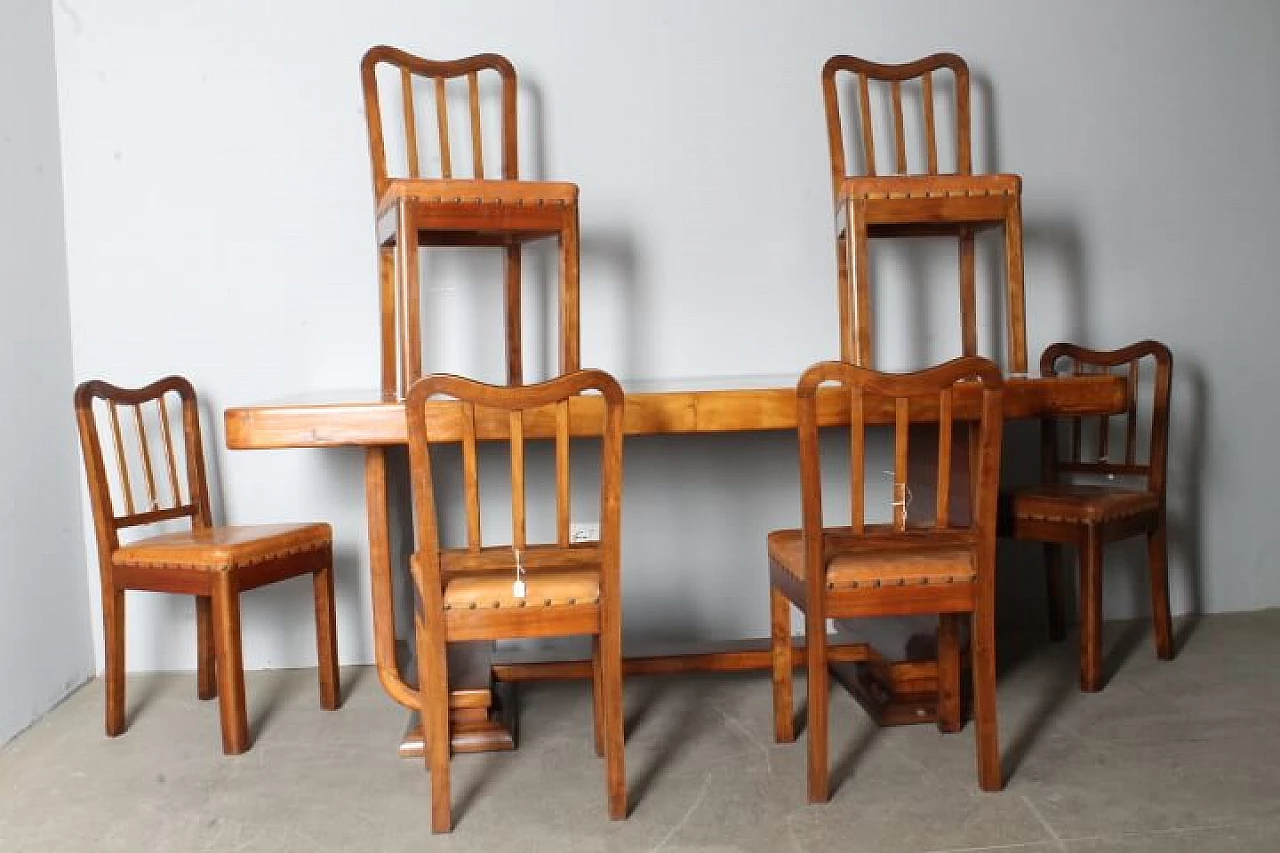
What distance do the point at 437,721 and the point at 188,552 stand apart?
2.68ft

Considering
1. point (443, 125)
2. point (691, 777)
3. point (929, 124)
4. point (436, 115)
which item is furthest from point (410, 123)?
point (691, 777)

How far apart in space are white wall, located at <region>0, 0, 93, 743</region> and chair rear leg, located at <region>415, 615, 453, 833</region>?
122 centimetres

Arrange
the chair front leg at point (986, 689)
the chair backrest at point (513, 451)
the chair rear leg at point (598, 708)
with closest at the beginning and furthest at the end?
the chair backrest at point (513, 451), the chair front leg at point (986, 689), the chair rear leg at point (598, 708)

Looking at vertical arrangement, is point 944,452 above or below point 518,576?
above

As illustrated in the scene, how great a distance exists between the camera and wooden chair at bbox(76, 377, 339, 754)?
2.27 m

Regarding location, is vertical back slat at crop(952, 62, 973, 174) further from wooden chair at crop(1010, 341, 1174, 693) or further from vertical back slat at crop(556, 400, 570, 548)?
vertical back slat at crop(556, 400, 570, 548)

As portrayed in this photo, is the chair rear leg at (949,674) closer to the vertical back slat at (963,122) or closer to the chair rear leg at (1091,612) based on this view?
the chair rear leg at (1091,612)

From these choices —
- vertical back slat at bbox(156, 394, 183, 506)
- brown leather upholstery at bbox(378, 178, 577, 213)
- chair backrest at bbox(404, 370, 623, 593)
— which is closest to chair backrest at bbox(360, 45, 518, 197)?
brown leather upholstery at bbox(378, 178, 577, 213)

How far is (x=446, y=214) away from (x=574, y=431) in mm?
640

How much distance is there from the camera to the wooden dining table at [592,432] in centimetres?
201

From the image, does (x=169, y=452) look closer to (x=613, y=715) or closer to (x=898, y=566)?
(x=613, y=715)

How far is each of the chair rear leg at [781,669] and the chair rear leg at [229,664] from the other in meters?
1.13

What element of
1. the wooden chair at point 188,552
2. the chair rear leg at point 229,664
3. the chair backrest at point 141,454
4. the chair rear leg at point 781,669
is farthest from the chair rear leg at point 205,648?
the chair rear leg at point 781,669

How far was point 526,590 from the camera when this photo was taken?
1.83 meters
